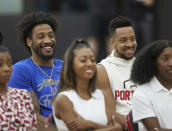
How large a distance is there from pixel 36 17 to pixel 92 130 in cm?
163

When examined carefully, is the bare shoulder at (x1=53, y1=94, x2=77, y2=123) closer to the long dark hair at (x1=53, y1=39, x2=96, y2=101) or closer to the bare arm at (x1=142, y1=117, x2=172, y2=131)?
the long dark hair at (x1=53, y1=39, x2=96, y2=101)

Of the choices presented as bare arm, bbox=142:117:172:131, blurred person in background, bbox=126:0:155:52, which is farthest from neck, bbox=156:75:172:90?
blurred person in background, bbox=126:0:155:52

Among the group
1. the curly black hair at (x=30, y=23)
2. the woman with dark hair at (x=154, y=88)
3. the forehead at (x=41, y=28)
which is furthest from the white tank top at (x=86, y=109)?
the curly black hair at (x=30, y=23)

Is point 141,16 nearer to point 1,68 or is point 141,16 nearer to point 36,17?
point 36,17

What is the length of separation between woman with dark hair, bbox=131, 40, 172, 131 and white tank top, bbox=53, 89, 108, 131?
302mm

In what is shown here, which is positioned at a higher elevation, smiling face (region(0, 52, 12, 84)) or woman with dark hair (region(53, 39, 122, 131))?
smiling face (region(0, 52, 12, 84))

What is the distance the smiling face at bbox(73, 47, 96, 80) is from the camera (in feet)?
12.1

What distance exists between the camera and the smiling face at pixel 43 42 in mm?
4574

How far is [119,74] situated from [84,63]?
0.86 metres

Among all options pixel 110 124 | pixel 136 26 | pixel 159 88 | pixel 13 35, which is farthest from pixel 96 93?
pixel 136 26

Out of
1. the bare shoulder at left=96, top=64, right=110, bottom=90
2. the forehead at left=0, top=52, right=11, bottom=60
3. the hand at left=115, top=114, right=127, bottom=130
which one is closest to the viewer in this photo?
the forehead at left=0, top=52, right=11, bottom=60

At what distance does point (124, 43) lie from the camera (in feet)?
15.4

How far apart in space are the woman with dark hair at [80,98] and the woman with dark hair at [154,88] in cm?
25

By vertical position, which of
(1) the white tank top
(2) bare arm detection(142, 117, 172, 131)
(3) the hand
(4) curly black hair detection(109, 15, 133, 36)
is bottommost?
(3) the hand
